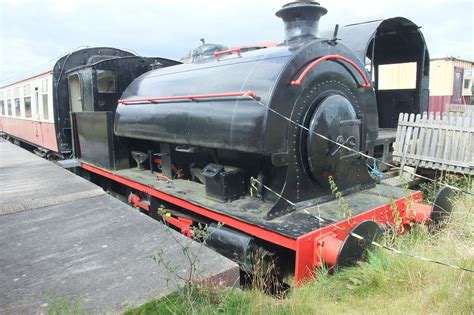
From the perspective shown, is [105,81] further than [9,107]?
No

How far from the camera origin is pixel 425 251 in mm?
3055

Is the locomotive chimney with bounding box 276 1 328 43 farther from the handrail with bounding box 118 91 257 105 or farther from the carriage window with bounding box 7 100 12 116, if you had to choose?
the carriage window with bounding box 7 100 12 116

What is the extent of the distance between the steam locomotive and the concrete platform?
39 cm

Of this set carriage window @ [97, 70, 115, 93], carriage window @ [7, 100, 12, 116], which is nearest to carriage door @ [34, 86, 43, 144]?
carriage window @ [97, 70, 115, 93]

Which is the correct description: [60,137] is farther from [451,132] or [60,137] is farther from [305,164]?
[451,132]

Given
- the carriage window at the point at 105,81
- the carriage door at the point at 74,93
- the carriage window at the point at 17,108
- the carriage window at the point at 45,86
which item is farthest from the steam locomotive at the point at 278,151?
the carriage window at the point at 17,108

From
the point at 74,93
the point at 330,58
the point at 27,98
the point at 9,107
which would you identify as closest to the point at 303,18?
the point at 330,58

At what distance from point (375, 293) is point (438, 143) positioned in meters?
4.30

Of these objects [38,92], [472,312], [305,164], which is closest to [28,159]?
[38,92]

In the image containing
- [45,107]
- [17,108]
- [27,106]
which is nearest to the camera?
[45,107]

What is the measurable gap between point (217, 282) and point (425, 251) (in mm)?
1909

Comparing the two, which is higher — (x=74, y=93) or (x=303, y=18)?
(x=303, y=18)

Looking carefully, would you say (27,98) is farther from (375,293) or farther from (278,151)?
(375,293)

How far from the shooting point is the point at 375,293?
99.5 inches
